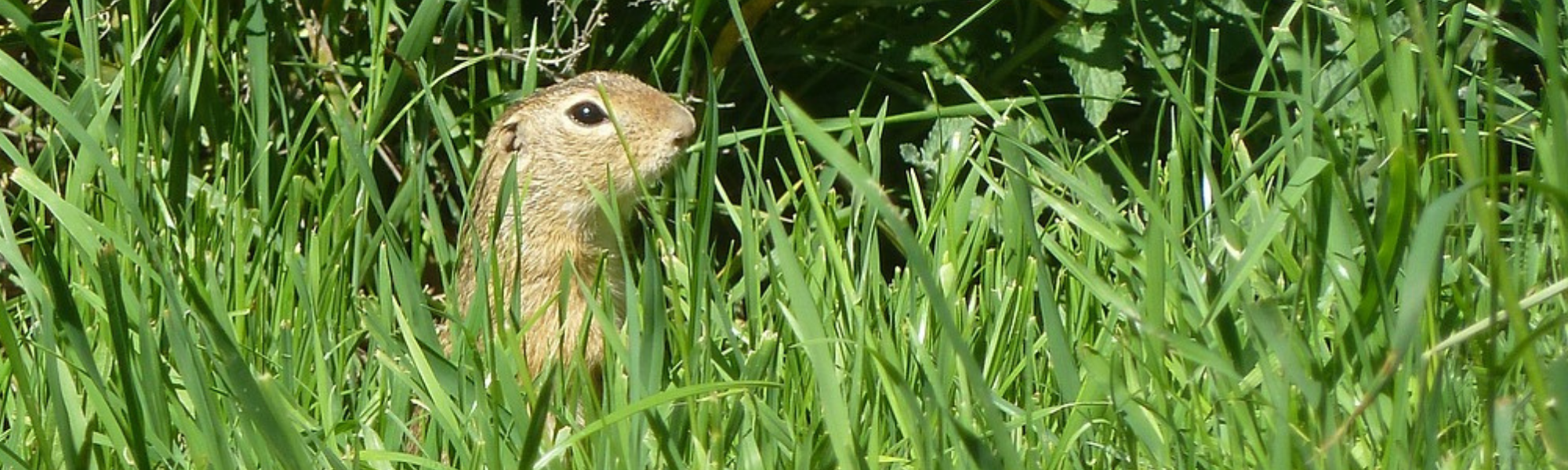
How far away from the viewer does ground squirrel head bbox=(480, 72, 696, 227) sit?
3.55 metres

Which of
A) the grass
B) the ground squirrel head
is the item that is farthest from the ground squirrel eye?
the grass

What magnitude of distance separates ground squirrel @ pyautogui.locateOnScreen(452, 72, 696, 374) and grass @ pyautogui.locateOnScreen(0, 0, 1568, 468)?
78mm

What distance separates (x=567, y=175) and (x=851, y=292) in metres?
1.36

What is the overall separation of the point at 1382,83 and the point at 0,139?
73.5 inches

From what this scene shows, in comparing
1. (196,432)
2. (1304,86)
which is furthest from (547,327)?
(1304,86)

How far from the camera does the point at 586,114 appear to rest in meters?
3.73

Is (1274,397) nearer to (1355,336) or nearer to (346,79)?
(1355,336)

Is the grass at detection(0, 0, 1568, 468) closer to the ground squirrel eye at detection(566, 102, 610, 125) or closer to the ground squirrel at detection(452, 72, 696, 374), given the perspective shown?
the ground squirrel at detection(452, 72, 696, 374)

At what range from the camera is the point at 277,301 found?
2.88m

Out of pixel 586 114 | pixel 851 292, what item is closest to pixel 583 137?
pixel 586 114

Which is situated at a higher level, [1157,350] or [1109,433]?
[1157,350]

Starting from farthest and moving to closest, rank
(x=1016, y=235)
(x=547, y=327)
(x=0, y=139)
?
(x=547, y=327), (x=0, y=139), (x=1016, y=235)

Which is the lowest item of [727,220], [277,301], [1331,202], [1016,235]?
[727,220]

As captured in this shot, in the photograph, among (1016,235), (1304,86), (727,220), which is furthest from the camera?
(727,220)
